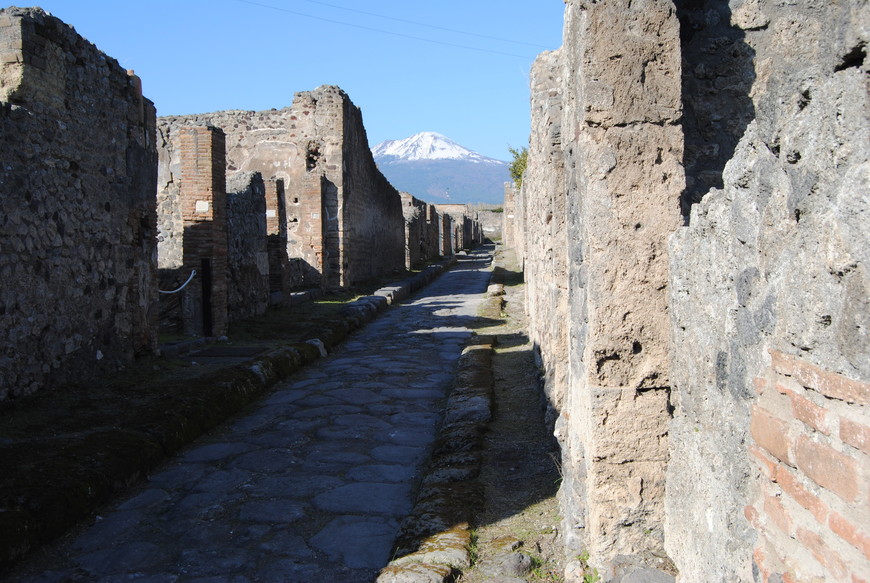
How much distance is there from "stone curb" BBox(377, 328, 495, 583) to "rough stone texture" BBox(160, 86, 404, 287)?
9.22 m

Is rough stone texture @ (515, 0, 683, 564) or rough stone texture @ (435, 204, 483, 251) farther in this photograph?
rough stone texture @ (435, 204, 483, 251)

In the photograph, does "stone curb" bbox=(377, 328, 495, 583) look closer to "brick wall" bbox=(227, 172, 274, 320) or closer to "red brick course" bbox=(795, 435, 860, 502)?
"red brick course" bbox=(795, 435, 860, 502)

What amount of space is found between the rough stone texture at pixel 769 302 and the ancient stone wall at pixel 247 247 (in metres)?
7.73

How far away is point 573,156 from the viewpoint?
3062 mm

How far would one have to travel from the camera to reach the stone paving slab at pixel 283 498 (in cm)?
307

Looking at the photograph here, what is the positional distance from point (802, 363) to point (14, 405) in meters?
4.67

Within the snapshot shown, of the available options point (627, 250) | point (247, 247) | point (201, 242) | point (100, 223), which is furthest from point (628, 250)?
point (247, 247)

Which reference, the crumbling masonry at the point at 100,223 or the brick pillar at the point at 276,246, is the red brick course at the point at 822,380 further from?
the brick pillar at the point at 276,246

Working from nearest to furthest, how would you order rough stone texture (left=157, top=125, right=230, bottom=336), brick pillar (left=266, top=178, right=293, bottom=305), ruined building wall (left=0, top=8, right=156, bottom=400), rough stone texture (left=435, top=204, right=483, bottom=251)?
ruined building wall (left=0, top=8, right=156, bottom=400)
rough stone texture (left=157, top=125, right=230, bottom=336)
brick pillar (left=266, top=178, right=293, bottom=305)
rough stone texture (left=435, top=204, right=483, bottom=251)

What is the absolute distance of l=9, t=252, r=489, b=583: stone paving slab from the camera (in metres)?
3.07

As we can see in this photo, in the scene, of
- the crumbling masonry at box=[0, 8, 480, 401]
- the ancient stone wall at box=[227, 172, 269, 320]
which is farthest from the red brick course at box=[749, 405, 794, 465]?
the ancient stone wall at box=[227, 172, 269, 320]

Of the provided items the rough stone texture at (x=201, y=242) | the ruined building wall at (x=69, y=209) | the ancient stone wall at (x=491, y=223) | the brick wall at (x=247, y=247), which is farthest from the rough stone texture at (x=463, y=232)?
the ruined building wall at (x=69, y=209)

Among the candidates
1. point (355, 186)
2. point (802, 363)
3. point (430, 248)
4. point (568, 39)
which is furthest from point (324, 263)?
point (430, 248)

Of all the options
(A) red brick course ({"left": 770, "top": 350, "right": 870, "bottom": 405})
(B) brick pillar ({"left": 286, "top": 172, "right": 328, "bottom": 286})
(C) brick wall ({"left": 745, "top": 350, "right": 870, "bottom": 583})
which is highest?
(B) brick pillar ({"left": 286, "top": 172, "right": 328, "bottom": 286})
